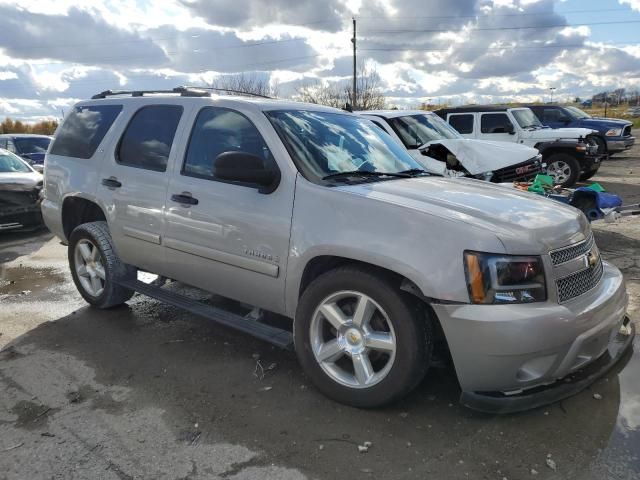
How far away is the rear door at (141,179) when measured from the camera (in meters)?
4.26

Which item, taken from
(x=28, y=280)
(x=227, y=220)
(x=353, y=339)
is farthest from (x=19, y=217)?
(x=353, y=339)

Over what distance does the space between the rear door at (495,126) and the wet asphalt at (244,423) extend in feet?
33.3

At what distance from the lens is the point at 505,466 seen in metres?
2.72

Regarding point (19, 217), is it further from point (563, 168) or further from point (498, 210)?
point (563, 168)

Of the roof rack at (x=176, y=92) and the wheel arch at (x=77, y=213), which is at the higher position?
the roof rack at (x=176, y=92)

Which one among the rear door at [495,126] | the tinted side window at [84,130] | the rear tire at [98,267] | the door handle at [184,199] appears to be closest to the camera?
the door handle at [184,199]

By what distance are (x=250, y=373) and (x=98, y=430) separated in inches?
41.8

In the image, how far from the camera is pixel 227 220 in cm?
370

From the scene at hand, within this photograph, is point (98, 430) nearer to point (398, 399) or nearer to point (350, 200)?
point (398, 399)

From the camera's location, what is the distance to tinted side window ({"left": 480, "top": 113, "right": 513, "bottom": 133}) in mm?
13578

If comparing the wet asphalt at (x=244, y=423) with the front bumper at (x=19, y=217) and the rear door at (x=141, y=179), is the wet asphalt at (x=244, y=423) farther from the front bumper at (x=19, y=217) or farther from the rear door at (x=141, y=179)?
the front bumper at (x=19, y=217)

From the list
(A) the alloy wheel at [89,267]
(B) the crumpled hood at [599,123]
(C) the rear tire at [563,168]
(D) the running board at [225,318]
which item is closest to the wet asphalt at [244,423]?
(D) the running board at [225,318]

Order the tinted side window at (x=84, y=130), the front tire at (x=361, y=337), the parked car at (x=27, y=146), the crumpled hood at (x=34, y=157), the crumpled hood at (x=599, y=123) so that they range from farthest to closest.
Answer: the crumpled hood at (x=599, y=123) < the parked car at (x=27, y=146) < the crumpled hood at (x=34, y=157) < the tinted side window at (x=84, y=130) < the front tire at (x=361, y=337)

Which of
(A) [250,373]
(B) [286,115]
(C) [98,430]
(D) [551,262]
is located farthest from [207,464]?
(B) [286,115]
